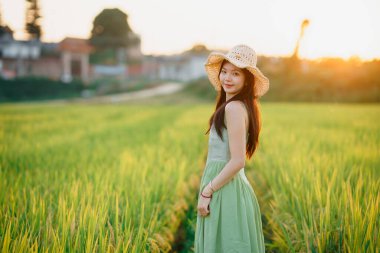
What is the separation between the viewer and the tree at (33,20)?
32.2 meters

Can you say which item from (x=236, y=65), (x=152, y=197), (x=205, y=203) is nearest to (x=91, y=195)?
(x=152, y=197)

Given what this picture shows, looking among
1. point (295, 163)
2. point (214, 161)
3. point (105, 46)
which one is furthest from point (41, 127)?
point (105, 46)

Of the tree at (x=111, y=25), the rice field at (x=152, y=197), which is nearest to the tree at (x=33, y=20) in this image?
the tree at (x=111, y=25)

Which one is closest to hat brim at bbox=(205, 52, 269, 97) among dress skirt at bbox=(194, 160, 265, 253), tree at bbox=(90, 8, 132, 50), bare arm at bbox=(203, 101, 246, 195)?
bare arm at bbox=(203, 101, 246, 195)

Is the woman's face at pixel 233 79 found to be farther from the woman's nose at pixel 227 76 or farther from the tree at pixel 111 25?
the tree at pixel 111 25

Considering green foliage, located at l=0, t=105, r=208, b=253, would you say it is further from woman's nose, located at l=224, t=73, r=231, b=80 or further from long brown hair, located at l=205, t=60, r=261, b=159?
woman's nose, located at l=224, t=73, r=231, b=80

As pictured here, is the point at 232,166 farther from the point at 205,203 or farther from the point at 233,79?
the point at 233,79

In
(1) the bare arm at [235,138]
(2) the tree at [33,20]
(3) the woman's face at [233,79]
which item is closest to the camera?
(1) the bare arm at [235,138]

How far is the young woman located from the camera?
1.31m

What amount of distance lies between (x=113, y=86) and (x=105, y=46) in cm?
1062

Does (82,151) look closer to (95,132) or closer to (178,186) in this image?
(178,186)

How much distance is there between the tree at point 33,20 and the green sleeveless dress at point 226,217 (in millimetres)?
36711

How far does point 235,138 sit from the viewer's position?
4.22 ft

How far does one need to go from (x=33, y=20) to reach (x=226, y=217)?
37211 mm
